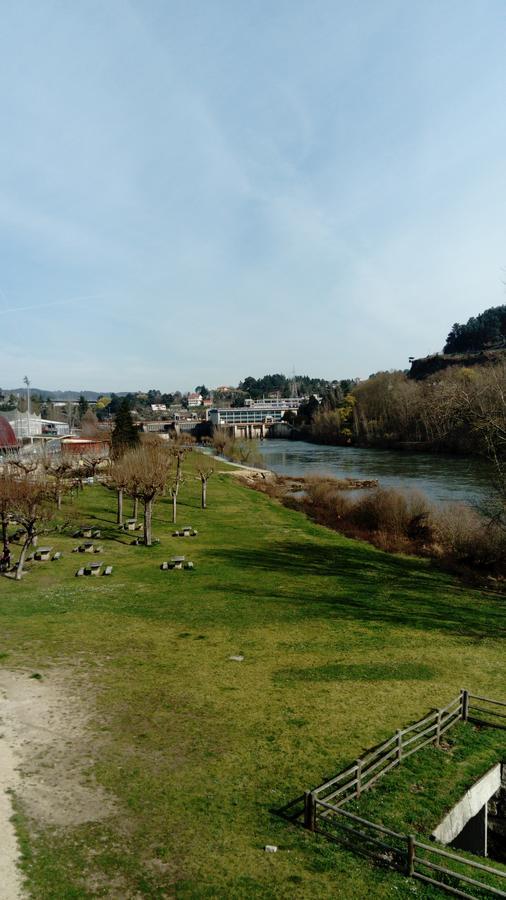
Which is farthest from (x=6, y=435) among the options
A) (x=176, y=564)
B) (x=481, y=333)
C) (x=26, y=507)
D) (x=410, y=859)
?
(x=481, y=333)

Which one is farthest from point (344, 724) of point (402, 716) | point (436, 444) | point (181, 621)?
point (436, 444)

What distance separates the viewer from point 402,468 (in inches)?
2904

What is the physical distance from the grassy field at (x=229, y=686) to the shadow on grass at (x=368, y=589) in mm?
128

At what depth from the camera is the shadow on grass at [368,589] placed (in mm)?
20594

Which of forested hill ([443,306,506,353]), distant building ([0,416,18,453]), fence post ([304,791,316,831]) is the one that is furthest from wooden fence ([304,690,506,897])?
forested hill ([443,306,506,353])

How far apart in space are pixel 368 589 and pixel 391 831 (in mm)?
16277

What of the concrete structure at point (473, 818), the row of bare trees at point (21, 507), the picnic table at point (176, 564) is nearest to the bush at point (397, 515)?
the picnic table at point (176, 564)

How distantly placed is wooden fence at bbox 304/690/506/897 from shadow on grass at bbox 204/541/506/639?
344 inches

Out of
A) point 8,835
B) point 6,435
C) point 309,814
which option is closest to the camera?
point 8,835

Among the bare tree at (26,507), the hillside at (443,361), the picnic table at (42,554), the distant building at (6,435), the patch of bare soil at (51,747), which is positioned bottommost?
the patch of bare soil at (51,747)

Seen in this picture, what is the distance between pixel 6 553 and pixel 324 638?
1343 cm

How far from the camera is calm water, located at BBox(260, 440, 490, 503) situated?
53.1 m

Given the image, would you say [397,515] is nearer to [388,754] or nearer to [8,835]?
[388,754]

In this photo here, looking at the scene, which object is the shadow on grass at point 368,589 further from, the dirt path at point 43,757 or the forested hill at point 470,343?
the forested hill at point 470,343
